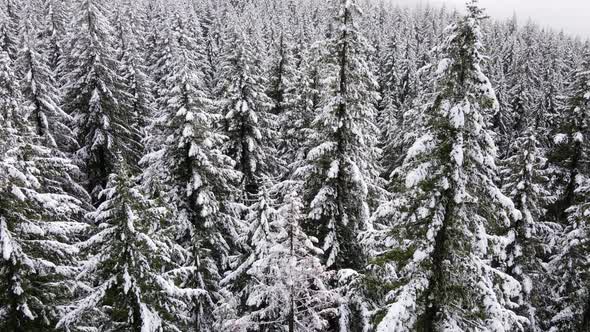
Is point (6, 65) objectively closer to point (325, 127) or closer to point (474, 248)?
point (325, 127)

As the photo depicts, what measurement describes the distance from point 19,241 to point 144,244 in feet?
11.9

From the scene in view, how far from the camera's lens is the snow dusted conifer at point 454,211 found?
10.5m

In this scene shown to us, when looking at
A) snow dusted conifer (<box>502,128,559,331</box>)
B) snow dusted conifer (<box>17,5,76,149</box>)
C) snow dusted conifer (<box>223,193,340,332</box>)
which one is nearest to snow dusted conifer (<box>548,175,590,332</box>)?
snow dusted conifer (<box>502,128,559,331</box>)

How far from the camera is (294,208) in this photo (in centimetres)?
1291

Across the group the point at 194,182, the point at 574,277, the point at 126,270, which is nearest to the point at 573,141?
the point at 574,277

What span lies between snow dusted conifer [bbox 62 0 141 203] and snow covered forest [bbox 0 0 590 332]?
14 cm

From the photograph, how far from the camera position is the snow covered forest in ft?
36.9

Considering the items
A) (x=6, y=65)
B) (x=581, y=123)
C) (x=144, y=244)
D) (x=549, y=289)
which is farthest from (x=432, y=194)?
(x=581, y=123)

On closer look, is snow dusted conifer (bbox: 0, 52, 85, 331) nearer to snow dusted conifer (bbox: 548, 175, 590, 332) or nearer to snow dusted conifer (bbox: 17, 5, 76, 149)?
snow dusted conifer (bbox: 17, 5, 76, 149)

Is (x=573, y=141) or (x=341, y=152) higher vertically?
(x=573, y=141)

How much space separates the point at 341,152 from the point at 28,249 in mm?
11321

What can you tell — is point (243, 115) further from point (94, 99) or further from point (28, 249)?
point (28, 249)

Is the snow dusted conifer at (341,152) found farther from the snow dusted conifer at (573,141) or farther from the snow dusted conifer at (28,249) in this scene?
the snow dusted conifer at (573,141)

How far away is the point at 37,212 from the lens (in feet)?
45.7
